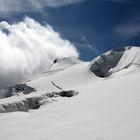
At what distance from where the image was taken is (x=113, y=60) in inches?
2495

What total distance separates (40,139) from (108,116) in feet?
10.2

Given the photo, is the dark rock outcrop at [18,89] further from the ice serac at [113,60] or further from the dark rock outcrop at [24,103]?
the dark rock outcrop at [24,103]

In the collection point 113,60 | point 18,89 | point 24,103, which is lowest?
point 24,103

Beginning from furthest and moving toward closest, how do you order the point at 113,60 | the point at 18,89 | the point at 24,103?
the point at 18,89, the point at 113,60, the point at 24,103

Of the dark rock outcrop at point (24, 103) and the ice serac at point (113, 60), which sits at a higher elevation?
the ice serac at point (113, 60)

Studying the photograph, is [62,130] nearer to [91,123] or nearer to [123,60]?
[91,123]

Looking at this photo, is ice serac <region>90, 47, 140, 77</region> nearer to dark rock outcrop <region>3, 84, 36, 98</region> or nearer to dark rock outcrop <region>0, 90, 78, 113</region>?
dark rock outcrop <region>3, 84, 36, 98</region>

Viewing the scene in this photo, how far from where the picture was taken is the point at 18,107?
29.8 meters

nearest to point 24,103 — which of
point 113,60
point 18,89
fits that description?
point 18,89

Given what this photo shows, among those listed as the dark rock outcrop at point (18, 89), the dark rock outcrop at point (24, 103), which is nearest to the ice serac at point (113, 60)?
the dark rock outcrop at point (18, 89)

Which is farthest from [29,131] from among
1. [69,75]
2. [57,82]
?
[69,75]

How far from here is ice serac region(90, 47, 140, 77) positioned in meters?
58.7

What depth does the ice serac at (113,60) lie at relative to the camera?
5866cm

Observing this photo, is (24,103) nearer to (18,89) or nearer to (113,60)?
(18,89)
